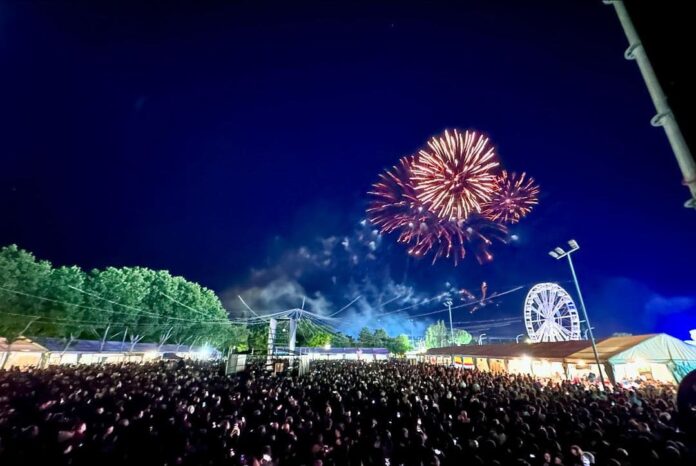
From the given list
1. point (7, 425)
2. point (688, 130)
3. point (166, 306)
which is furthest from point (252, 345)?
point (688, 130)

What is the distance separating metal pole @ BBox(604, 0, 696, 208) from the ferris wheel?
4201 cm

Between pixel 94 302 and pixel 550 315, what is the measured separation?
180ft

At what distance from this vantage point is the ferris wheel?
3709 centimetres

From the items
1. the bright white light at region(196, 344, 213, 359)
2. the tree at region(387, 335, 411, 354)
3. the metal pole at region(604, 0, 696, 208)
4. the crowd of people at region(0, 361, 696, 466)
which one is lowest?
the crowd of people at region(0, 361, 696, 466)

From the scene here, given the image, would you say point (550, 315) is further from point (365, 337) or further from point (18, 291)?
point (365, 337)

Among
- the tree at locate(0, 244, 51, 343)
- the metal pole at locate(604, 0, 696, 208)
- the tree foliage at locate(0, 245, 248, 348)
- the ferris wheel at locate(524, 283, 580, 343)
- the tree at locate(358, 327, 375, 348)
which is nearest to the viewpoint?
the metal pole at locate(604, 0, 696, 208)

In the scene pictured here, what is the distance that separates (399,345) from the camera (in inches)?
4555

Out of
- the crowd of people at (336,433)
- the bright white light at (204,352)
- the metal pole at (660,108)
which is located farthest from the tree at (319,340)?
the metal pole at (660,108)

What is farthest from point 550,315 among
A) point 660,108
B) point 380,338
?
point 380,338

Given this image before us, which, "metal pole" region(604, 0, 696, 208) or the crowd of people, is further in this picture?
the crowd of people

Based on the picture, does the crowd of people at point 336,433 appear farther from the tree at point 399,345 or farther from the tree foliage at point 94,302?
the tree at point 399,345

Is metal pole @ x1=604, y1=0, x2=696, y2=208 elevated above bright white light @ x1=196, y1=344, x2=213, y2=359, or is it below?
above

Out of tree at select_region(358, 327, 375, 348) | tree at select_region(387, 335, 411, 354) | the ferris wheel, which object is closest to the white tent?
the ferris wheel

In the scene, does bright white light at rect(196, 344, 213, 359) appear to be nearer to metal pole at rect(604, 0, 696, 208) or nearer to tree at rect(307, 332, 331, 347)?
tree at rect(307, 332, 331, 347)
